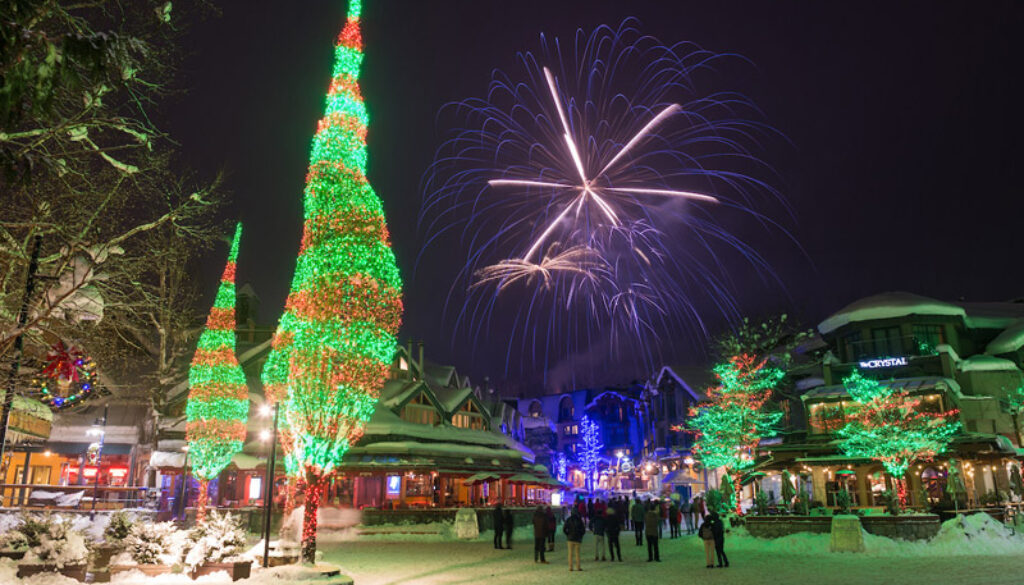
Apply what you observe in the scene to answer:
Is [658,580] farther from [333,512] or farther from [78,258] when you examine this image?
[333,512]

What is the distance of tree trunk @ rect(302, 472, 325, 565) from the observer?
15.5 meters

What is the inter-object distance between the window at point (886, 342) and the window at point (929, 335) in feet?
3.07

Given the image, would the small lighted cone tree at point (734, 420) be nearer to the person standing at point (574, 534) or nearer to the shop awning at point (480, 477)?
the shop awning at point (480, 477)

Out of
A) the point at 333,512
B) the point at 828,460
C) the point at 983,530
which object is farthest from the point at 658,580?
the point at 828,460

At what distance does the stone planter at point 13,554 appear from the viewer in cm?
1347

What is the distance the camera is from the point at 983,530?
2208cm

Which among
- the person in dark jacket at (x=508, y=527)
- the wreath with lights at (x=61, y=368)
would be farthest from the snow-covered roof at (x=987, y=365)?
the wreath with lights at (x=61, y=368)

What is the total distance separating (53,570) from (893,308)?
41968 mm

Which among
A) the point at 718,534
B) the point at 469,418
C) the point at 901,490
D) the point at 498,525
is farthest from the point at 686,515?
the point at 718,534

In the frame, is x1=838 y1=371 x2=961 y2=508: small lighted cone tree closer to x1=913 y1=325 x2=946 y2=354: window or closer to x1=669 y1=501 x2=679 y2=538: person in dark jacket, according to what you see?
x1=913 y1=325 x2=946 y2=354: window

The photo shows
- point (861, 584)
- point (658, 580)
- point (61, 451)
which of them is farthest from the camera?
point (61, 451)

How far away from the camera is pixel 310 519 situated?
15.7 metres

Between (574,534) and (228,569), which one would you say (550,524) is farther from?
(228,569)

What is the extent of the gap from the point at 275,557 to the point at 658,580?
30.5 feet
